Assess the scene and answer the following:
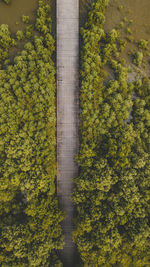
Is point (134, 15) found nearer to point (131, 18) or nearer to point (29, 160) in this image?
point (131, 18)

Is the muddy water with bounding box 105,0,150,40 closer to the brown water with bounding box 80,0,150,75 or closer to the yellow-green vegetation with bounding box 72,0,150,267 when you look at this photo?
the brown water with bounding box 80,0,150,75

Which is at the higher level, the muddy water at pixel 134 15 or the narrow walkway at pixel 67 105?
the muddy water at pixel 134 15

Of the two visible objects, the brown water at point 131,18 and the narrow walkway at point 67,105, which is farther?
the brown water at point 131,18

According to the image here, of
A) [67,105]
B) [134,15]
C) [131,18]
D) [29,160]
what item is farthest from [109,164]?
[134,15]

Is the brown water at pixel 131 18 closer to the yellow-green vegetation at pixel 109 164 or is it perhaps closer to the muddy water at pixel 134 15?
the muddy water at pixel 134 15

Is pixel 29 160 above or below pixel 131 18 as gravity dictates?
below

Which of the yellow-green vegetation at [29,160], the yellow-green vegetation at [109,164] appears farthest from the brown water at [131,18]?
the yellow-green vegetation at [29,160]
